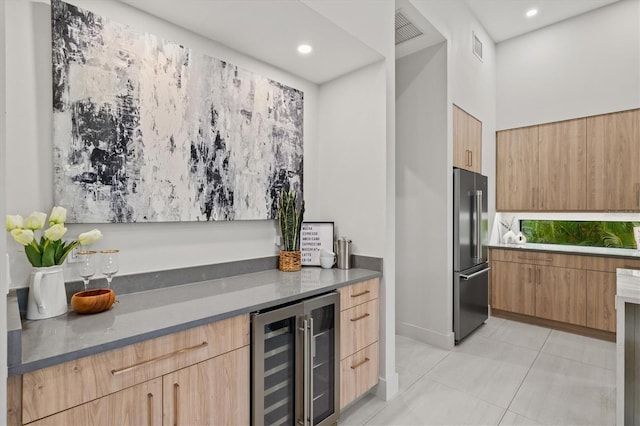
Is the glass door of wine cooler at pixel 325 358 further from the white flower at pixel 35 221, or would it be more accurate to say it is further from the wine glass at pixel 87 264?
the white flower at pixel 35 221

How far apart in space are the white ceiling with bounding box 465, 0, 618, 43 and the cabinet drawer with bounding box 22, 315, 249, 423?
169 inches

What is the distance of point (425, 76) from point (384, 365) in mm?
2869

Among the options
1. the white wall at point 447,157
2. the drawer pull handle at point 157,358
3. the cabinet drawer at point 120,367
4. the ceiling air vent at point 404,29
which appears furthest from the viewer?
the white wall at point 447,157

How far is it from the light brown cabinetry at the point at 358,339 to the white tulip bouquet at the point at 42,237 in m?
1.47

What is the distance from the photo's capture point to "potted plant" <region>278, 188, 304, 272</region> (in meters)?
2.40

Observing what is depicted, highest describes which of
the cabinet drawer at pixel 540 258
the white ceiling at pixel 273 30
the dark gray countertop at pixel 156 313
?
the white ceiling at pixel 273 30

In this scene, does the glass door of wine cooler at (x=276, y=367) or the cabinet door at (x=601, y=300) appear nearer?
the glass door of wine cooler at (x=276, y=367)

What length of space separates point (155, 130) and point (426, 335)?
3.16 m

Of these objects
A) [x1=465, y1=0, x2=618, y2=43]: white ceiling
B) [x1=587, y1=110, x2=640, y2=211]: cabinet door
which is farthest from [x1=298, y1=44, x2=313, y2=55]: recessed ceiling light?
[x1=587, y1=110, x2=640, y2=211]: cabinet door

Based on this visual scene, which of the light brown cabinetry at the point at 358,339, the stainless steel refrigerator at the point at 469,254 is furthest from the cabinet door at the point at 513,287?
the light brown cabinetry at the point at 358,339

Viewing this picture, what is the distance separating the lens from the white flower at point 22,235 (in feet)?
4.15

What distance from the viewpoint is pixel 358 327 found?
7.14ft

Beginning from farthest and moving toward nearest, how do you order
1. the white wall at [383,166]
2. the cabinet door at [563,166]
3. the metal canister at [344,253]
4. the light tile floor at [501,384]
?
the cabinet door at [563,166], the metal canister at [344,253], the white wall at [383,166], the light tile floor at [501,384]

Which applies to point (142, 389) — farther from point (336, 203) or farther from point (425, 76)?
point (425, 76)
